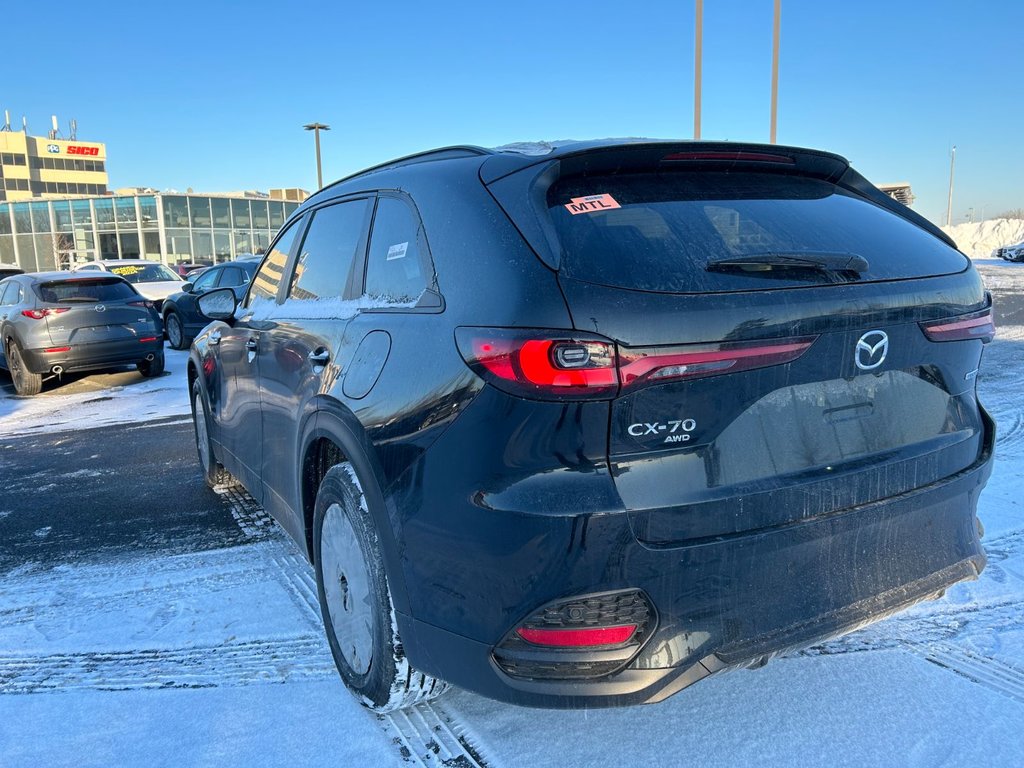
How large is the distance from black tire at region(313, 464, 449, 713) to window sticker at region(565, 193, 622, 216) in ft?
3.40

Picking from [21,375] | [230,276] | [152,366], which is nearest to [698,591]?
[21,375]

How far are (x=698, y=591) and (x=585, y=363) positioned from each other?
2.00ft

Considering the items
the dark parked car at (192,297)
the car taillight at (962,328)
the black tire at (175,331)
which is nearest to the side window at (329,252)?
the car taillight at (962,328)

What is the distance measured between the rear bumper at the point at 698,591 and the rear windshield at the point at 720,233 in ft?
1.99

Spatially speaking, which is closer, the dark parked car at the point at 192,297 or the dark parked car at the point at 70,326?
the dark parked car at the point at 70,326

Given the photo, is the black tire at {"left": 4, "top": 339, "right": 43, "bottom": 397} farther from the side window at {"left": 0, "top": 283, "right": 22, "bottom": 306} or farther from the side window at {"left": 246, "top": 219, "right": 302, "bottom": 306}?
the side window at {"left": 246, "top": 219, "right": 302, "bottom": 306}

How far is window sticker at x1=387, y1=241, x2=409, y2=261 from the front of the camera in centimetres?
247

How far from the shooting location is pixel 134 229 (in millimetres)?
43938

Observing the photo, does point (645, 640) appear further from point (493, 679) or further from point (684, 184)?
point (684, 184)

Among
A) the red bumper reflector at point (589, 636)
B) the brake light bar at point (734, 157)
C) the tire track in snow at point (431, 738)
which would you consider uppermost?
the brake light bar at point (734, 157)

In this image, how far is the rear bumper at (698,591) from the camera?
1.84m

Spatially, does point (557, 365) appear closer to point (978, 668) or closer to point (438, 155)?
point (438, 155)

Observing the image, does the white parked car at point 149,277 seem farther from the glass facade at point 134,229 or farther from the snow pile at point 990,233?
the snow pile at point 990,233

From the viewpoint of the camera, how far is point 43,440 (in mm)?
7043
